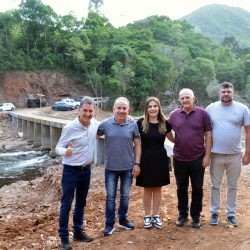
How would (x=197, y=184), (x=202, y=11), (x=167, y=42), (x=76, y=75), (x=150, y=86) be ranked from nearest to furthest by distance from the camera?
(x=197, y=184), (x=150, y=86), (x=76, y=75), (x=167, y=42), (x=202, y=11)

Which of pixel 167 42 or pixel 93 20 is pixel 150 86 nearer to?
pixel 93 20

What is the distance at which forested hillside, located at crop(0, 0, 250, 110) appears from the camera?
45.4 meters

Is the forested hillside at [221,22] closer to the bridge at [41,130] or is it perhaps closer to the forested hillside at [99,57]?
the forested hillside at [99,57]

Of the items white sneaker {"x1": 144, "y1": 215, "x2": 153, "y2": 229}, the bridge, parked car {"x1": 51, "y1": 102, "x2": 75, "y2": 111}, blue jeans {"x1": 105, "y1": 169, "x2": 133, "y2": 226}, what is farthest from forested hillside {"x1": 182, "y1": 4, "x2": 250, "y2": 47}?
blue jeans {"x1": 105, "y1": 169, "x2": 133, "y2": 226}

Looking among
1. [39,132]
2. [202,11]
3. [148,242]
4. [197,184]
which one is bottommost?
[39,132]

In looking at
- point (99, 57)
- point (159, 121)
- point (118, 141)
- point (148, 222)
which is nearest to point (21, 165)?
point (148, 222)

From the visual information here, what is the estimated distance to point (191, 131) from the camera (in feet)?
16.4

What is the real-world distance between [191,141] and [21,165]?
47.7 ft

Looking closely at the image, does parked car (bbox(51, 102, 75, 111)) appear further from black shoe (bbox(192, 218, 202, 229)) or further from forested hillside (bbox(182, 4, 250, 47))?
forested hillside (bbox(182, 4, 250, 47))

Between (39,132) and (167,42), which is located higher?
(167,42)

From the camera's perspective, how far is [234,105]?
5094 millimetres

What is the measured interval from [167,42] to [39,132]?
152ft

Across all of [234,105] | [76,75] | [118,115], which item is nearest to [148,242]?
[118,115]

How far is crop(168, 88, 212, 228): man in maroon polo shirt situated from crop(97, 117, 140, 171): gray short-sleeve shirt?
598 millimetres
